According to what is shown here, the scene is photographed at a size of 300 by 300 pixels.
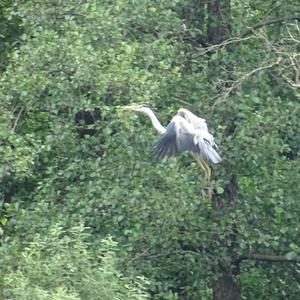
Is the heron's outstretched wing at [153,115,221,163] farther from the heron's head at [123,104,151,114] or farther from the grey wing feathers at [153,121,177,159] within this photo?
the heron's head at [123,104,151,114]

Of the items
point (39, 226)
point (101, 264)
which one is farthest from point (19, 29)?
point (101, 264)

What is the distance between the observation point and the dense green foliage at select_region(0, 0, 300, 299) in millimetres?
10375

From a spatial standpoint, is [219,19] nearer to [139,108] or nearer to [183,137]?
[183,137]

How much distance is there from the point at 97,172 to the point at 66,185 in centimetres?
55

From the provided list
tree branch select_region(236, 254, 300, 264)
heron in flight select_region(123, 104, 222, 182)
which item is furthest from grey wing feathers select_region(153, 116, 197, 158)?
tree branch select_region(236, 254, 300, 264)

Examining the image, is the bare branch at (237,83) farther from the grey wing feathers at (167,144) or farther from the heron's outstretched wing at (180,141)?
the grey wing feathers at (167,144)

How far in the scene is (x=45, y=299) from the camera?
896cm

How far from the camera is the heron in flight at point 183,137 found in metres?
10.2

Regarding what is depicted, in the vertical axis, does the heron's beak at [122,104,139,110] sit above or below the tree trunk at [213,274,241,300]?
above

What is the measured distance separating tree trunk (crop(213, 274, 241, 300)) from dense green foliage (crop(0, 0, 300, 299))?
21 centimetres

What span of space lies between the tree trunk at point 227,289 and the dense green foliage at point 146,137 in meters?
0.21

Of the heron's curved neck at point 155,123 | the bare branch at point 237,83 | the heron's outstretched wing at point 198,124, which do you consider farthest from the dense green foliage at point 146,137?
the heron's outstretched wing at point 198,124

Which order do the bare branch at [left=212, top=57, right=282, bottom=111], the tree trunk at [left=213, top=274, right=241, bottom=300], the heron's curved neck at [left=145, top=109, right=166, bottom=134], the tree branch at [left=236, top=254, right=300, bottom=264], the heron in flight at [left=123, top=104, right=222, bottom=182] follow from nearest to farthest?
the heron in flight at [left=123, top=104, right=222, bottom=182]
the heron's curved neck at [left=145, top=109, right=166, bottom=134]
the bare branch at [left=212, top=57, right=282, bottom=111]
the tree branch at [left=236, top=254, right=300, bottom=264]
the tree trunk at [left=213, top=274, right=241, bottom=300]

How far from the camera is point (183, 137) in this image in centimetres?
1027
